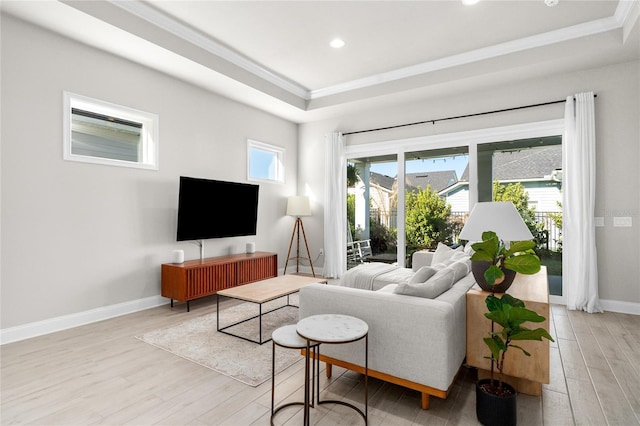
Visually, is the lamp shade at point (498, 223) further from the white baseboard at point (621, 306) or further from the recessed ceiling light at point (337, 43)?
the white baseboard at point (621, 306)

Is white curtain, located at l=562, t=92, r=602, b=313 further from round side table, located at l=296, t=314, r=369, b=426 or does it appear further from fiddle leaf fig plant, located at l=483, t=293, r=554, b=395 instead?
round side table, located at l=296, t=314, r=369, b=426

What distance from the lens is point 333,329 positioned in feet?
6.14

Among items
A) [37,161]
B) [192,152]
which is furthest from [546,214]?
[37,161]

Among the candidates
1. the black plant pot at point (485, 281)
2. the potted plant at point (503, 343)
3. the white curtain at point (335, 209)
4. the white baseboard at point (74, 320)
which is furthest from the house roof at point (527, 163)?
the white baseboard at point (74, 320)

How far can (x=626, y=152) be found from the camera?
13.1 ft

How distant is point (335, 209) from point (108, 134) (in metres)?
3.57

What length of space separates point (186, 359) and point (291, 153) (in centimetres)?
451

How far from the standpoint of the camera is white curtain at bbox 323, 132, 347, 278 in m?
6.09

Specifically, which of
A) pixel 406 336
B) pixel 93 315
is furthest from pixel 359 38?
pixel 93 315

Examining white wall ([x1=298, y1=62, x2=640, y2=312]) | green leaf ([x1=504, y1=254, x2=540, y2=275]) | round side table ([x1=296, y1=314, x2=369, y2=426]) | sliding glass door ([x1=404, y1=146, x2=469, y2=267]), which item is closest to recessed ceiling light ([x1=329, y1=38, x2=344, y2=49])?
sliding glass door ([x1=404, y1=146, x2=469, y2=267])

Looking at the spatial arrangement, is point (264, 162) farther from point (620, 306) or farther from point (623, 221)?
point (620, 306)

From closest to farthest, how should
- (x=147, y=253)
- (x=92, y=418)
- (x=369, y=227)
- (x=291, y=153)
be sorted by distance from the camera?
(x=92, y=418) < (x=147, y=253) < (x=369, y=227) < (x=291, y=153)

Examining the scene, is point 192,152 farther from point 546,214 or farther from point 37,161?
point 546,214

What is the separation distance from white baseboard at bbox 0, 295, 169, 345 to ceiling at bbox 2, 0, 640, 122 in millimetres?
2814
